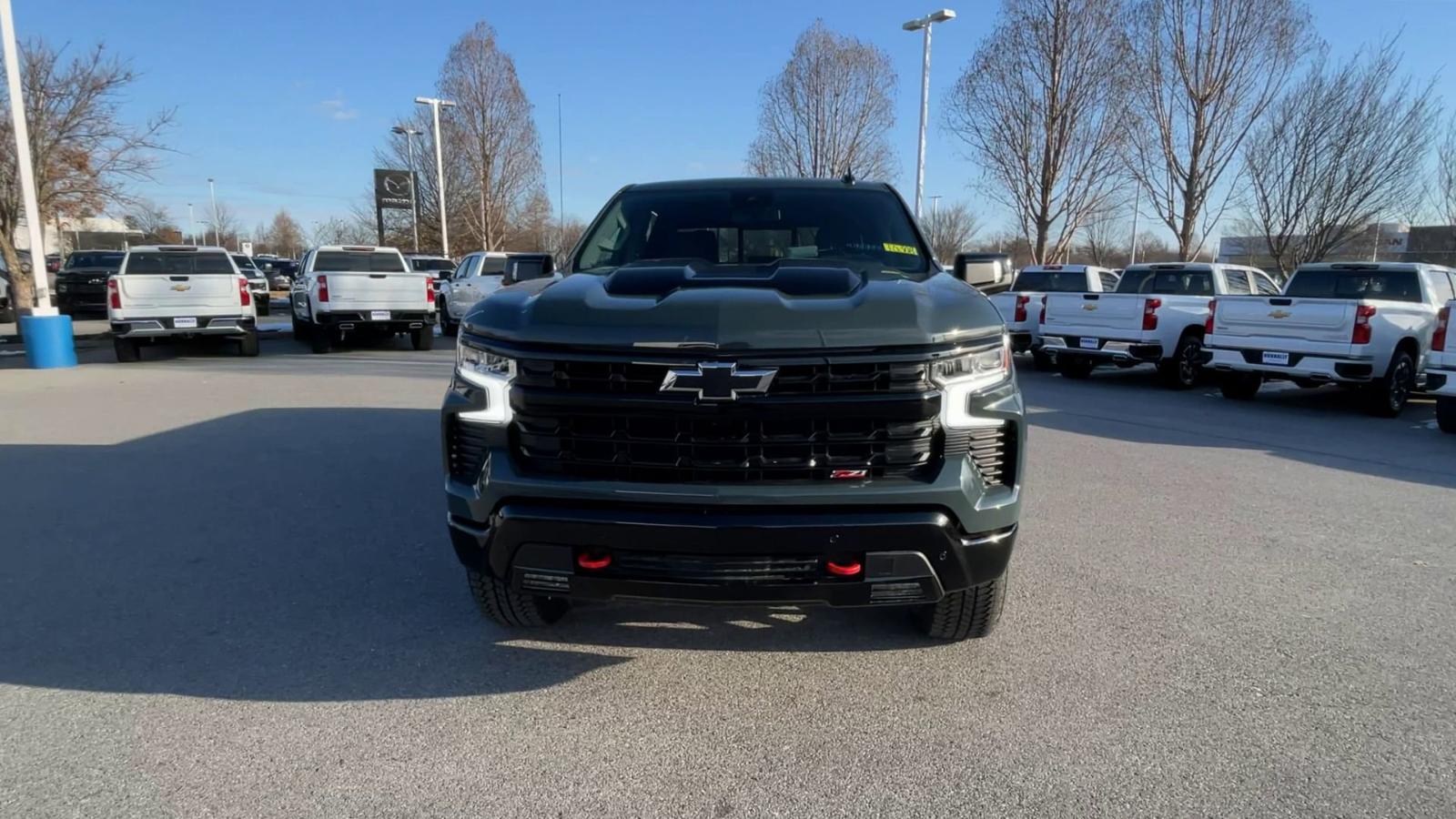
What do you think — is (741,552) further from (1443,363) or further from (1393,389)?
(1393,389)

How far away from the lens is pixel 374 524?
16.9 ft

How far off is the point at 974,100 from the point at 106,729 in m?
25.6

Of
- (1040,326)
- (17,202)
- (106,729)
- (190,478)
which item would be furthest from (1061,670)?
(17,202)

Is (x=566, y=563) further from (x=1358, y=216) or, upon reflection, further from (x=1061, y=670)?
(x=1358, y=216)

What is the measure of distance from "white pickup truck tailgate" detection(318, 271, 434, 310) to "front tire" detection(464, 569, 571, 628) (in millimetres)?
13111

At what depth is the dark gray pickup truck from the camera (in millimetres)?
2705

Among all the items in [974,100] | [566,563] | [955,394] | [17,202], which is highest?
[974,100]

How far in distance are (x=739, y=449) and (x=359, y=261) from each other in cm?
1596

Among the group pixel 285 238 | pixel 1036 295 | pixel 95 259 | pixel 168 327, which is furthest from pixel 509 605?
pixel 285 238

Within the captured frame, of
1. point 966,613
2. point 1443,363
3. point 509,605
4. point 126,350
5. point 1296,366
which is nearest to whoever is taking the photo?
point 966,613

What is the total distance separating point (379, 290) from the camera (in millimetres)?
15375

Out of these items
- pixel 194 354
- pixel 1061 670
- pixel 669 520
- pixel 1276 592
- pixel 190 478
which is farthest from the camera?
pixel 194 354

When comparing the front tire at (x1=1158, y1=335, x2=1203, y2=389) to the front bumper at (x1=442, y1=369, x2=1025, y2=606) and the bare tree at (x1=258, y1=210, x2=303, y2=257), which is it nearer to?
the front bumper at (x1=442, y1=369, x2=1025, y2=606)

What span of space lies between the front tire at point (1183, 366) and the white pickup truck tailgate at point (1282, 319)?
1.46 meters
